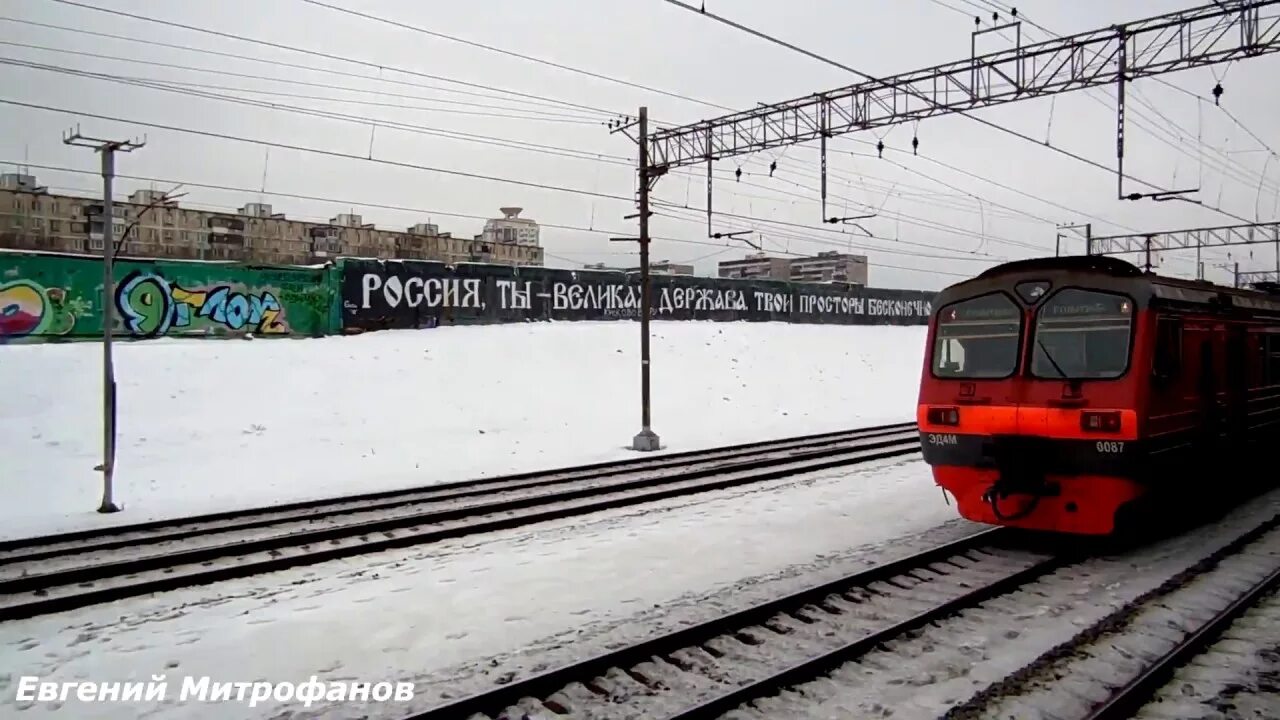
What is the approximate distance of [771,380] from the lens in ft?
94.6

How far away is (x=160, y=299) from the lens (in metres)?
21.4

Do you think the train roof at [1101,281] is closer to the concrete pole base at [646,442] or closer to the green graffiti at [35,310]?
the concrete pole base at [646,442]

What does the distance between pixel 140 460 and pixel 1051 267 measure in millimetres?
15167

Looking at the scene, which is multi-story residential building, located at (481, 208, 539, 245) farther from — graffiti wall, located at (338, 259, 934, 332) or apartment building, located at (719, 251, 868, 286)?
graffiti wall, located at (338, 259, 934, 332)

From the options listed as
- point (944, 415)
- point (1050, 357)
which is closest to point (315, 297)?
point (944, 415)

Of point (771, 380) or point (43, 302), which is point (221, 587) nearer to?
point (43, 302)

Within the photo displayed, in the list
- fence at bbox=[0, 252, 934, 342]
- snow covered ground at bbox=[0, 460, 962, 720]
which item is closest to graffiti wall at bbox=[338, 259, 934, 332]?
fence at bbox=[0, 252, 934, 342]

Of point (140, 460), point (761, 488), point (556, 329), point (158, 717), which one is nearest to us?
point (158, 717)

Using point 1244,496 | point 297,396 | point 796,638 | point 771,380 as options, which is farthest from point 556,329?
point 796,638

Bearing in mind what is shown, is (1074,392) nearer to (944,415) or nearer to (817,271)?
(944,415)

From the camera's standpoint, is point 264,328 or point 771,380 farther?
point 771,380

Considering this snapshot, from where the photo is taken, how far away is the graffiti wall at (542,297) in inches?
1006

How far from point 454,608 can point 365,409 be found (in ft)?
44.1

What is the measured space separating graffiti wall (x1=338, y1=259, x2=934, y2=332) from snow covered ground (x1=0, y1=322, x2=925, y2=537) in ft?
2.93
